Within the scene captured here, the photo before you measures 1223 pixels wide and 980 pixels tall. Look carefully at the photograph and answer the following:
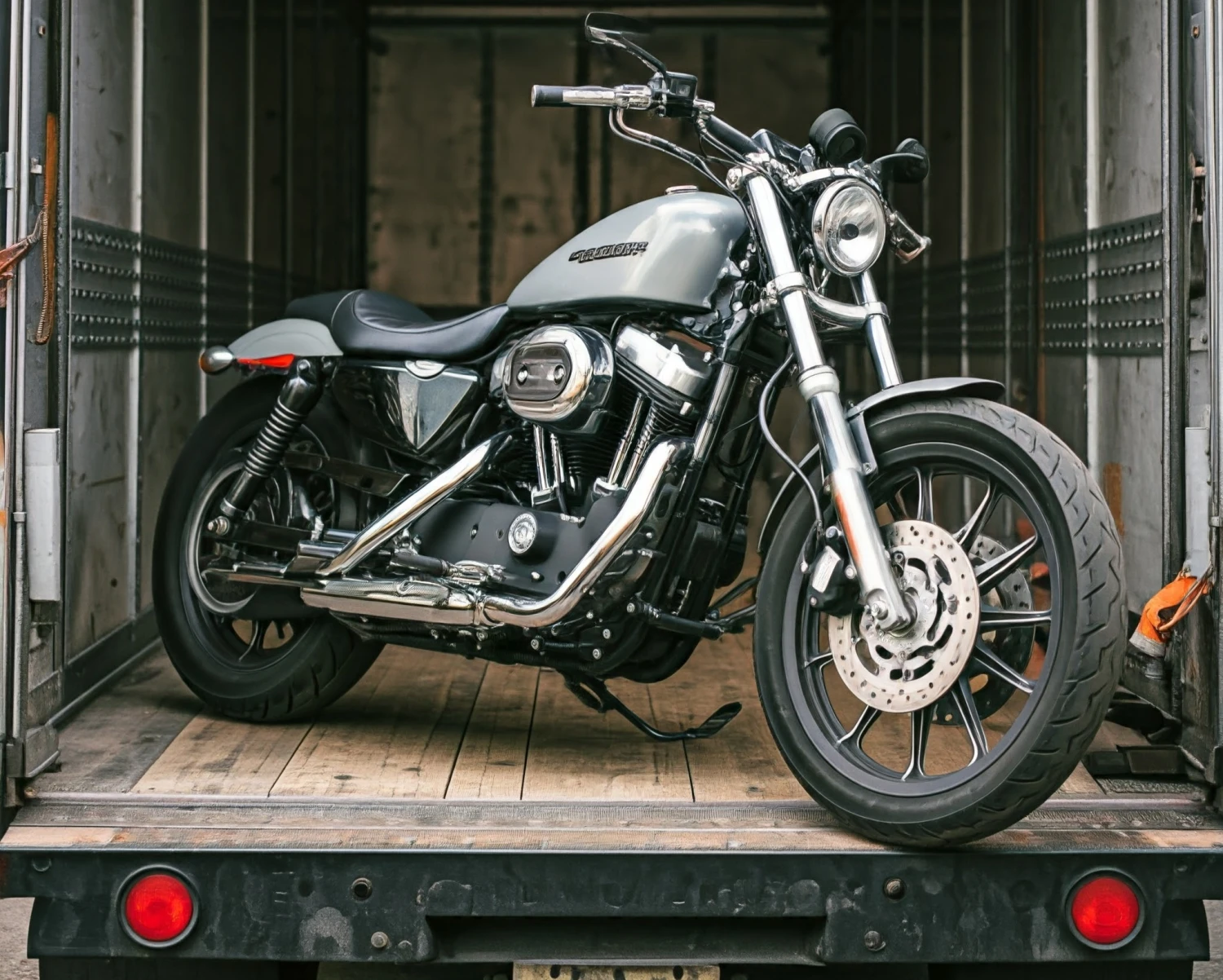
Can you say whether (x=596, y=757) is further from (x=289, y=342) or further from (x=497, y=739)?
(x=289, y=342)

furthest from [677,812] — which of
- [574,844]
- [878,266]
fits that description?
[878,266]

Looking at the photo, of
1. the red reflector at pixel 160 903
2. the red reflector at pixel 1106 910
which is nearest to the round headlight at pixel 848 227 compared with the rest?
the red reflector at pixel 1106 910

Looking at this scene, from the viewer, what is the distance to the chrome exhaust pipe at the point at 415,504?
3.63 m

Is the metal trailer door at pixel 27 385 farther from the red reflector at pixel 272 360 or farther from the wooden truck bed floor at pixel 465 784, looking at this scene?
the red reflector at pixel 272 360

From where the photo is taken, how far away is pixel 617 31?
125 inches

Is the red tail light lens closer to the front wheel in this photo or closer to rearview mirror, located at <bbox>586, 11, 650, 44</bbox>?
rearview mirror, located at <bbox>586, 11, 650, 44</bbox>

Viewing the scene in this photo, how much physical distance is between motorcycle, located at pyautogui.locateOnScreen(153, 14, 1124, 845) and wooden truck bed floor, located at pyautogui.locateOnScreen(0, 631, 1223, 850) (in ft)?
0.46

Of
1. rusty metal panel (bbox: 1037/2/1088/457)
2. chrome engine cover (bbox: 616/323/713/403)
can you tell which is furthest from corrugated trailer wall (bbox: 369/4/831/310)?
chrome engine cover (bbox: 616/323/713/403)

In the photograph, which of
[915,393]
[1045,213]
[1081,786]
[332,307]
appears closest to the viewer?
[915,393]

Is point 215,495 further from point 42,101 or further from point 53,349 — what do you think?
point 42,101

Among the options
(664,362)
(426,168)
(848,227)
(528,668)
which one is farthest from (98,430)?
(426,168)

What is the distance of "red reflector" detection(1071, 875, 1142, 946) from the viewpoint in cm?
274

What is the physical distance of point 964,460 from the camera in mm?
2877

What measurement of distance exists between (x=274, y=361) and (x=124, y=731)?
3.25 feet
